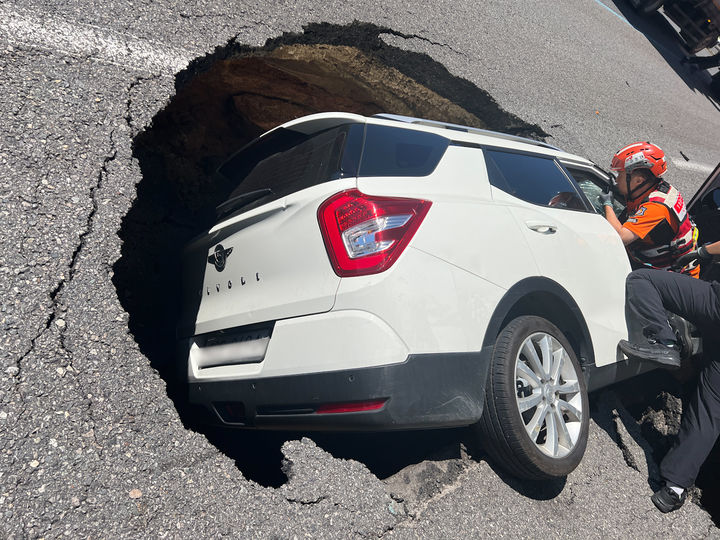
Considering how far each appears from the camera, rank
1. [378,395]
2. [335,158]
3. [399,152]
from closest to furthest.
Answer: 1. [378,395]
2. [335,158]
3. [399,152]

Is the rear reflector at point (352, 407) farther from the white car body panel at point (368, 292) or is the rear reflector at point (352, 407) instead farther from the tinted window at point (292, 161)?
the tinted window at point (292, 161)

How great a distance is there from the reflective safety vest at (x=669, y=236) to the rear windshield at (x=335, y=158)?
7.57ft

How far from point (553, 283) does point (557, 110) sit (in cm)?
404

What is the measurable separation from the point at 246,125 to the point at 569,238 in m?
3.19

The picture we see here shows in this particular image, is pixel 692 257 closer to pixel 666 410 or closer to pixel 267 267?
pixel 666 410

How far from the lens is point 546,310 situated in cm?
321

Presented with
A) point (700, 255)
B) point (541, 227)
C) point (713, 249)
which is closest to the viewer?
point (541, 227)

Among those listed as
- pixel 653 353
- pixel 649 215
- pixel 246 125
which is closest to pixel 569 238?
pixel 653 353

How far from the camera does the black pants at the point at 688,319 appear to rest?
3.50 m

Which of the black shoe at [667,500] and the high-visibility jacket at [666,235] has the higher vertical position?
the high-visibility jacket at [666,235]

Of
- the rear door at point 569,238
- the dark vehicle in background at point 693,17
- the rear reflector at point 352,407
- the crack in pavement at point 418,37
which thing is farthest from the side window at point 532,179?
the dark vehicle in background at point 693,17

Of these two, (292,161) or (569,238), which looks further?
(569,238)

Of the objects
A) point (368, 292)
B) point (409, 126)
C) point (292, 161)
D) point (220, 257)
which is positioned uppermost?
point (409, 126)

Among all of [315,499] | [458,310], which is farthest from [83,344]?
[458,310]
